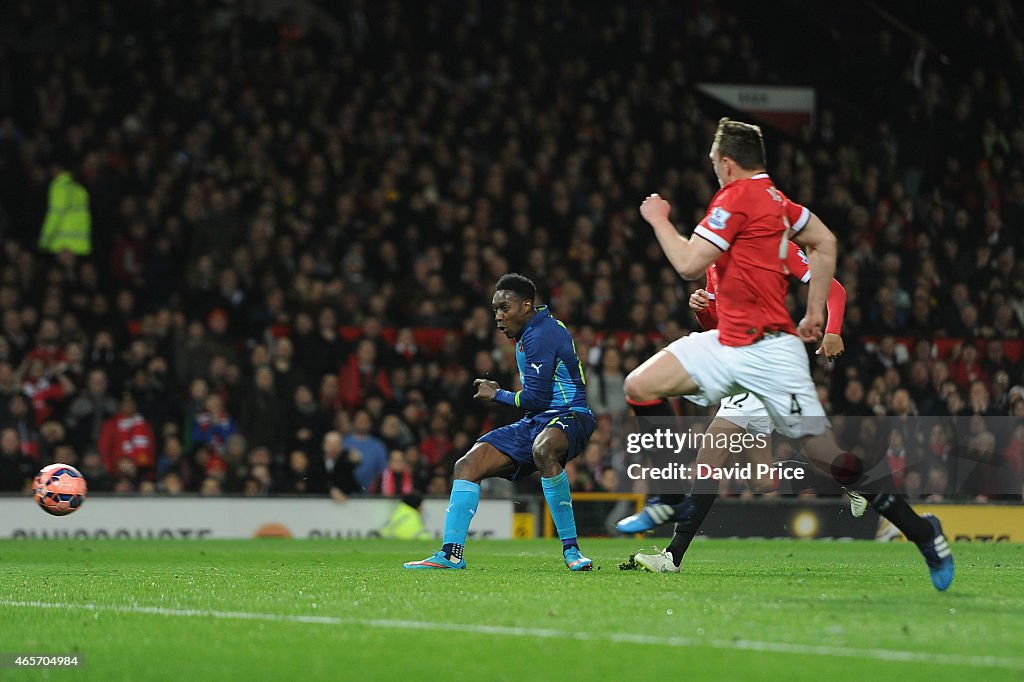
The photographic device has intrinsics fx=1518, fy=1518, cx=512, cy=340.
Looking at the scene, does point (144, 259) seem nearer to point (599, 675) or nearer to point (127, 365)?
point (127, 365)

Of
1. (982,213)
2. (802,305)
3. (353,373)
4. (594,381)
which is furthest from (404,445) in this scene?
(982,213)

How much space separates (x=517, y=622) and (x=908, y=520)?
7.63ft

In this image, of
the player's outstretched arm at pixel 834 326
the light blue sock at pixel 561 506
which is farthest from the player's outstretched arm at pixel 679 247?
the light blue sock at pixel 561 506

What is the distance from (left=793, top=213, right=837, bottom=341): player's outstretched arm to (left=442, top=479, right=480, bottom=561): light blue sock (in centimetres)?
298

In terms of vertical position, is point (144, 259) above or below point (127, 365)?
above

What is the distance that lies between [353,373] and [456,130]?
19.1ft

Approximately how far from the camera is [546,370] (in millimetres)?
10242

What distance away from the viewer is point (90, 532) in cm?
1656

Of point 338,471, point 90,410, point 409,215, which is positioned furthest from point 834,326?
point 409,215

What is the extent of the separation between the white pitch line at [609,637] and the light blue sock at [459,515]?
3.11 m

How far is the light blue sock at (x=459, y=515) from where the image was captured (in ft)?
34.0

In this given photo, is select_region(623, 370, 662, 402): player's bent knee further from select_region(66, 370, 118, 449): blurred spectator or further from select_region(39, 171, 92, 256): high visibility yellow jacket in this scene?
select_region(39, 171, 92, 256): high visibility yellow jacket

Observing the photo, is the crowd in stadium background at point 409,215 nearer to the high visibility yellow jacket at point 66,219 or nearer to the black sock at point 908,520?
the high visibility yellow jacket at point 66,219

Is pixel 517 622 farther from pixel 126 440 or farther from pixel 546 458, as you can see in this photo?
pixel 126 440
